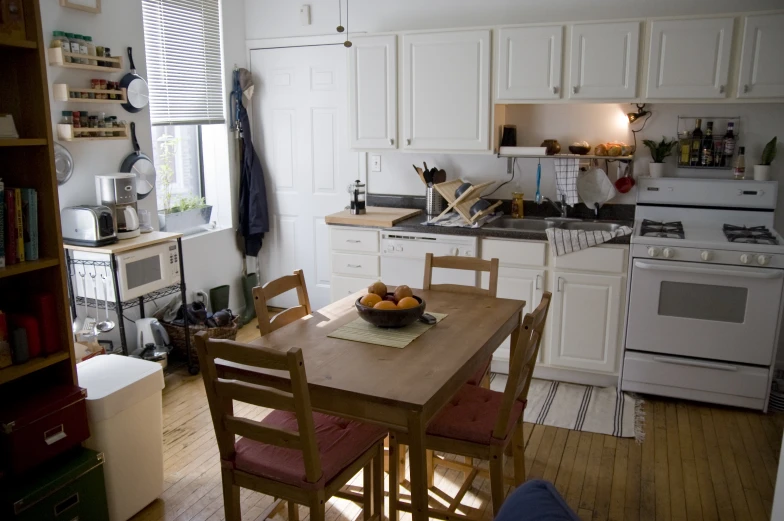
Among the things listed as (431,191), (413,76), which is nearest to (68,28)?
(413,76)

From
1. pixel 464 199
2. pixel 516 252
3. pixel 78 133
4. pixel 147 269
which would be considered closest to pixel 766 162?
pixel 516 252

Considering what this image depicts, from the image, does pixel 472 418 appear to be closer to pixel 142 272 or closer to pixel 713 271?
pixel 713 271

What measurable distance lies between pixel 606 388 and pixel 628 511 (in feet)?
4.11

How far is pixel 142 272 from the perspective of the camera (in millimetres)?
3512

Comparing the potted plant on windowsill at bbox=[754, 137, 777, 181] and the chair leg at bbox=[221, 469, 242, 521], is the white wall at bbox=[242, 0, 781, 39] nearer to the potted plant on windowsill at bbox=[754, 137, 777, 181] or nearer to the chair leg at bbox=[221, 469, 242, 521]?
the potted plant on windowsill at bbox=[754, 137, 777, 181]

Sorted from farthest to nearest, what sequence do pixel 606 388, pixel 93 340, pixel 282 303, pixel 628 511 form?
pixel 282 303
pixel 606 388
pixel 93 340
pixel 628 511

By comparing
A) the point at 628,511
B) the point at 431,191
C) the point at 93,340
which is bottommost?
the point at 628,511

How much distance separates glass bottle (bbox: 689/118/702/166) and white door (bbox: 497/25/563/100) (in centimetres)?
86

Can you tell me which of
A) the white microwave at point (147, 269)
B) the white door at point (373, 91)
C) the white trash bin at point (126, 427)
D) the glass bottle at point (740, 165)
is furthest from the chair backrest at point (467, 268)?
the glass bottle at point (740, 165)

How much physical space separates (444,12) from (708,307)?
2467 millimetres

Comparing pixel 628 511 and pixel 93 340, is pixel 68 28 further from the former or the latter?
pixel 628 511

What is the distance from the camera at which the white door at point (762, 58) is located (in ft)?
10.9

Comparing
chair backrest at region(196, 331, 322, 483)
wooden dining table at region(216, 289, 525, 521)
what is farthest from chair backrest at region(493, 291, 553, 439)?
chair backrest at region(196, 331, 322, 483)

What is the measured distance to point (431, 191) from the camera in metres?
4.33
